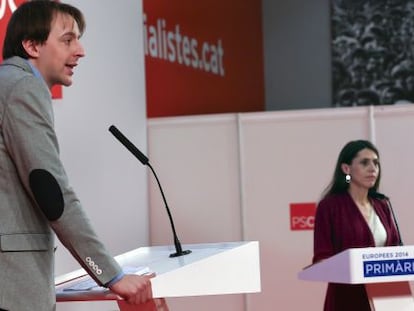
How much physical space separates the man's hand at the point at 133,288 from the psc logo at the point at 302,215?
4.46 metres

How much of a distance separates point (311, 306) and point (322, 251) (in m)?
2.09

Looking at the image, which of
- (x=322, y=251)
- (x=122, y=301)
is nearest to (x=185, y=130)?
(x=322, y=251)

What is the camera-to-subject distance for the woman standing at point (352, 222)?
4.55 metres

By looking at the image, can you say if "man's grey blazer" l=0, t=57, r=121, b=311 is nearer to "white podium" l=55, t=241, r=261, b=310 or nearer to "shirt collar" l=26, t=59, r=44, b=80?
"shirt collar" l=26, t=59, r=44, b=80

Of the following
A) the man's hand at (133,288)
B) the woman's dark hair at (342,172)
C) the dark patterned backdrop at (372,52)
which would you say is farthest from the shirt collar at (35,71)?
the dark patterned backdrop at (372,52)

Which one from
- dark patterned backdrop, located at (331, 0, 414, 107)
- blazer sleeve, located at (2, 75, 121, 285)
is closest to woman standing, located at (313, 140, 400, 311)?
blazer sleeve, located at (2, 75, 121, 285)

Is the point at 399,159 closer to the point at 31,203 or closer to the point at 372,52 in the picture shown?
the point at 372,52

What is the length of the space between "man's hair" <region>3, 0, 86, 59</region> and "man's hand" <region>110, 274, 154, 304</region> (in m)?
0.58

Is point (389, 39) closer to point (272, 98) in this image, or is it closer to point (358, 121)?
point (272, 98)

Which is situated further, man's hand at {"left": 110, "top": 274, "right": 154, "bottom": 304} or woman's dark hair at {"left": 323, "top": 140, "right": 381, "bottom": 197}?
woman's dark hair at {"left": 323, "top": 140, "right": 381, "bottom": 197}

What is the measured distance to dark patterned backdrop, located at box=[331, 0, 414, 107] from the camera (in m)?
9.76

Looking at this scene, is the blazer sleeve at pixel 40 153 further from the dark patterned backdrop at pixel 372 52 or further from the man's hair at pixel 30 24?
the dark patterned backdrop at pixel 372 52

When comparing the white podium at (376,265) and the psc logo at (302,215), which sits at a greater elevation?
A: the white podium at (376,265)

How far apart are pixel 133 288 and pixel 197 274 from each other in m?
0.26
